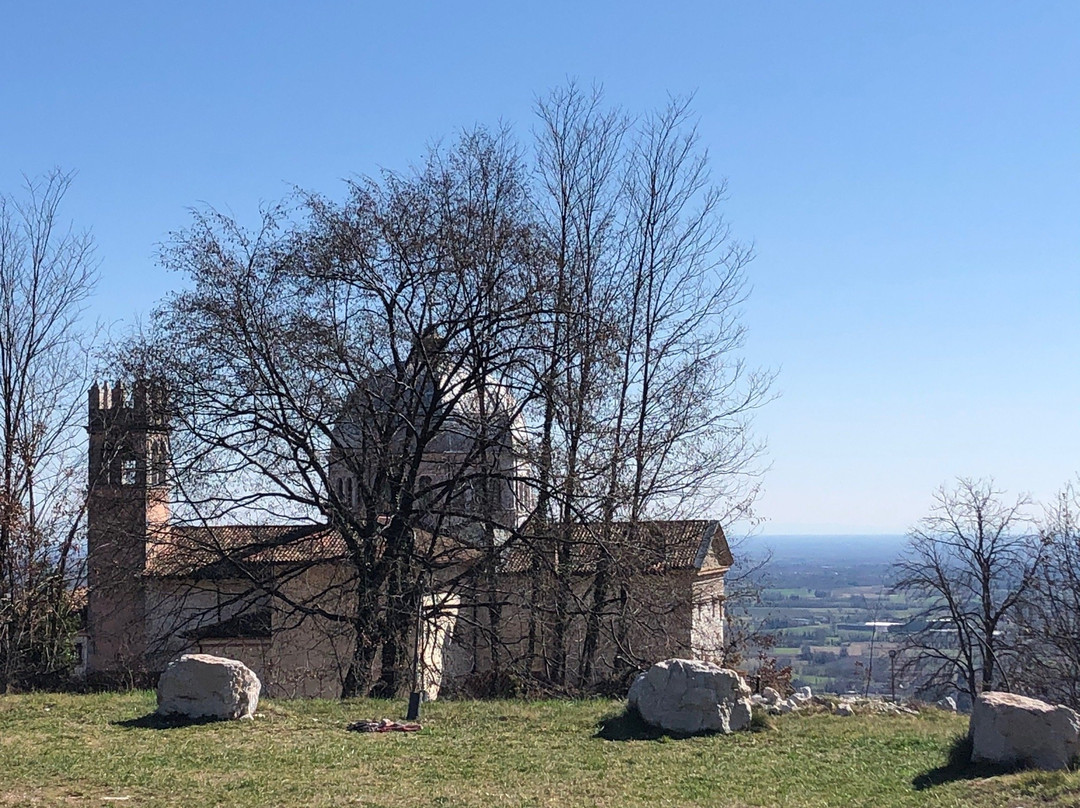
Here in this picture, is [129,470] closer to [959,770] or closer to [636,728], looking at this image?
[636,728]

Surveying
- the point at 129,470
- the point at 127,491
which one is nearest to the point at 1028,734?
the point at 127,491

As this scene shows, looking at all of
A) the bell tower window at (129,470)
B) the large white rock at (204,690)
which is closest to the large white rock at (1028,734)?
the large white rock at (204,690)

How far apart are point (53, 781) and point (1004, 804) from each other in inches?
300

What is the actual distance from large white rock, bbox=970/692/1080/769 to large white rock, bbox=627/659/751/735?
121 inches

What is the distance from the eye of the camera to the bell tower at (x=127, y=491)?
1795cm

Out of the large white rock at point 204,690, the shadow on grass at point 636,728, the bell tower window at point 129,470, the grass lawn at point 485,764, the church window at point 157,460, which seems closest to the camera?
the grass lawn at point 485,764

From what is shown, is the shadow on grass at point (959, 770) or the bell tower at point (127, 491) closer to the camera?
the shadow on grass at point (959, 770)

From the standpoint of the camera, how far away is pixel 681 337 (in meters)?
22.9

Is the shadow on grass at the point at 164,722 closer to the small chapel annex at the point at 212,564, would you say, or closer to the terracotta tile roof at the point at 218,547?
the small chapel annex at the point at 212,564

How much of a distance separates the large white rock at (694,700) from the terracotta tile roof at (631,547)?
522cm

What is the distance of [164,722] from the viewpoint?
1254cm

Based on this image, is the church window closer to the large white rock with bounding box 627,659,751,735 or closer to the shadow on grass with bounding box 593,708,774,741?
the shadow on grass with bounding box 593,708,774,741

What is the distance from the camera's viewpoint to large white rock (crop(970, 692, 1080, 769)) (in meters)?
9.44

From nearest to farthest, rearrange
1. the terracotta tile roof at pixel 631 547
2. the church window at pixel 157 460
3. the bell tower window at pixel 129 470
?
the church window at pixel 157 460, the terracotta tile roof at pixel 631 547, the bell tower window at pixel 129 470
